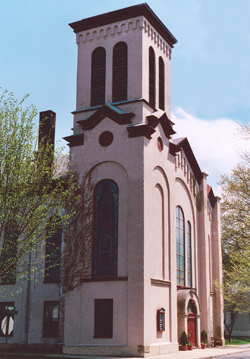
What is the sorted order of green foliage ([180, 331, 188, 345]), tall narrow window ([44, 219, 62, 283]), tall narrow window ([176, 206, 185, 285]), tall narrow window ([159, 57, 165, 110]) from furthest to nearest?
tall narrow window ([159, 57, 165, 110]), tall narrow window ([176, 206, 185, 285]), tall narrow window ([44, 219, 62, 283]), green foliage ([180, 331, 188, 345])

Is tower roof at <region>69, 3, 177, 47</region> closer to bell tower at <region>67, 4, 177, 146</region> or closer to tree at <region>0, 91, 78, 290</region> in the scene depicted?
bell tower at <region>67, 4, 177, 146</region>

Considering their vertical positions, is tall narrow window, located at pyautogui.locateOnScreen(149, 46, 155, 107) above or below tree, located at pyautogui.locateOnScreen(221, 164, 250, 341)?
above

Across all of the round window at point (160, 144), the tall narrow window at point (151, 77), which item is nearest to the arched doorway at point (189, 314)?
the round window at point (160, 144)

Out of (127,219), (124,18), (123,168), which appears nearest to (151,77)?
(124,18)

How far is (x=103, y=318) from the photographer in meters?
24.2

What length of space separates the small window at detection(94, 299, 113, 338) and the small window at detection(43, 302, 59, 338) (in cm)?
346

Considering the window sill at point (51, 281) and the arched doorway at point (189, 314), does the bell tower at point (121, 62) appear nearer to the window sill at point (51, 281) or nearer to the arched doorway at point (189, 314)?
the window sill at point (51, 281)

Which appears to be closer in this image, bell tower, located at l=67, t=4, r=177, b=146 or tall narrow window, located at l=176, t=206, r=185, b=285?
bell tower, located at l=67, t=4, r=177, b=146

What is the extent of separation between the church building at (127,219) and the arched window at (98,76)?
6cm

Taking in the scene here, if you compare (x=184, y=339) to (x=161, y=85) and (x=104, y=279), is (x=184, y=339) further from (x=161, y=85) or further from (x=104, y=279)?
(x=161, y=85)

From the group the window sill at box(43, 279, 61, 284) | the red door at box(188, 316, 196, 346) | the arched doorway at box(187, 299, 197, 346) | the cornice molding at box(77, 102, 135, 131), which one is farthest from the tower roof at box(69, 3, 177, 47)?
the red door at box(188, 316, 196, 346)

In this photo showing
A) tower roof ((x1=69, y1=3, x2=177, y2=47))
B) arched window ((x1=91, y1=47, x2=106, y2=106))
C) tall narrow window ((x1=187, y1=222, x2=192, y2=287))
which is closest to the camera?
tower roof ((x1=69, y1=3, x2=177, y2=47))

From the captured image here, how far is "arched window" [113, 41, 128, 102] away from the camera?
27828mm

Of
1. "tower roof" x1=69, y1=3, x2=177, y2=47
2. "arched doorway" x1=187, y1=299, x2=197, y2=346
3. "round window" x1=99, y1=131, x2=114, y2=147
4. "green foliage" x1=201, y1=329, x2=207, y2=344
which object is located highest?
"tower roof" x1=69, y1=3, x2=177, y2=47
